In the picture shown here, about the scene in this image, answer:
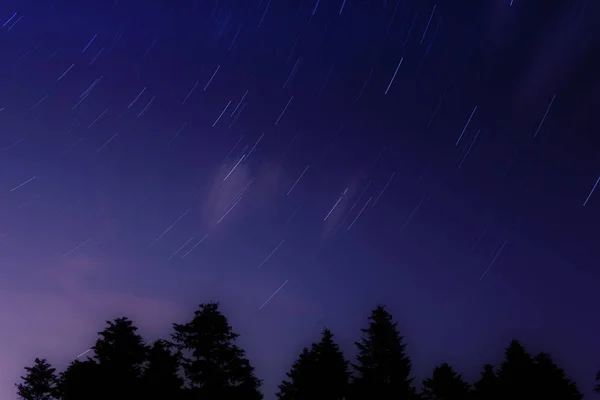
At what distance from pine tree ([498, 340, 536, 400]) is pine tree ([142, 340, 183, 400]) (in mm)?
29160

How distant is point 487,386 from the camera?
4591cm

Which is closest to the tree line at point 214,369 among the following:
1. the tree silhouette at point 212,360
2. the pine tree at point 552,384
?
the tree silhouette at point 212,360

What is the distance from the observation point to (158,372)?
32.1 m

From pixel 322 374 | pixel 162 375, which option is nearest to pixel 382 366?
pixel 322 374

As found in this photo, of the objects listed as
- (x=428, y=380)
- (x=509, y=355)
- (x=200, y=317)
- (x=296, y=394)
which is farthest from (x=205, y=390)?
(x=509, y=355)

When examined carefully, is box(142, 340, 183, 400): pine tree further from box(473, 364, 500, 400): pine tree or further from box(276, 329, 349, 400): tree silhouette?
box(473, 364, 500, 400): pine tree

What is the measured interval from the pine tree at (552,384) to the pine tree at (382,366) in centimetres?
1611

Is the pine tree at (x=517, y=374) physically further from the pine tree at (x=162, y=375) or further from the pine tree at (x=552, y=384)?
the pine tree at (x=162, y=375)

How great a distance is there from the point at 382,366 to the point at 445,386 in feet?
56.2

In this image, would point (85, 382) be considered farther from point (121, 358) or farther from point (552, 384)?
point (552, 384)

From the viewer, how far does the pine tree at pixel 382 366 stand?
31953mm

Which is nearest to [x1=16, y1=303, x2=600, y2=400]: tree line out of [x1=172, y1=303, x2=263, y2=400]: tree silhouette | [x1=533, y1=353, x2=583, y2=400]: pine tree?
[x1=172, y1=303, x2=263, y2=400]: tree silhouette

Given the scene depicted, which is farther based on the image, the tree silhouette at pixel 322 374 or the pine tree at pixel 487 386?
the pine tree at pixel 487 386

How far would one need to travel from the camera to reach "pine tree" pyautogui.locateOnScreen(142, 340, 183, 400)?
103 feet
